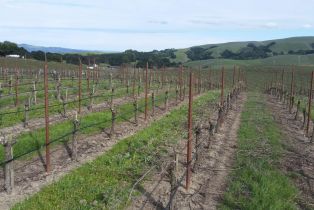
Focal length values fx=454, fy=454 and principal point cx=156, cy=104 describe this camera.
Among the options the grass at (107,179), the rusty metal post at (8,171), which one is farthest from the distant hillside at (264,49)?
the rusty metal post at (8,171)

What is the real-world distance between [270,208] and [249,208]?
0.36 m

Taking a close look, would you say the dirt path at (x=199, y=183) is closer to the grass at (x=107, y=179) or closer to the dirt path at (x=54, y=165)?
the grass at (x=107, y=179)

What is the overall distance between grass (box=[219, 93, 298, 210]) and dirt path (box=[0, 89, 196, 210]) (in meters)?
3.53

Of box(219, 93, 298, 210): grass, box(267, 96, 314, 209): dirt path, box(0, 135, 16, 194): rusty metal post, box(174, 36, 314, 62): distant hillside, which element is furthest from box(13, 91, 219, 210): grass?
box(174, 36, 314, 62): distant hillside

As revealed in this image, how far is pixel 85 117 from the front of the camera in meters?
16.3

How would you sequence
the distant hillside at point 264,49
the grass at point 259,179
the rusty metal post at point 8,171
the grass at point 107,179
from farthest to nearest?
the distant hillside at point 264,49
the rusty metal post at point 8,171
the grass at point 259,179
the grass at point 107,179

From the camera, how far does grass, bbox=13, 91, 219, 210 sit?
800 centimetres

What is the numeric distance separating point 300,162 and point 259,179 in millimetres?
2346

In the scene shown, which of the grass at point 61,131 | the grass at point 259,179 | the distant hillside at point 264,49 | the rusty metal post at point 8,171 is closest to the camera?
the grass at point 259,179

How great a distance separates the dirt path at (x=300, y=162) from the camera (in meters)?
8.95

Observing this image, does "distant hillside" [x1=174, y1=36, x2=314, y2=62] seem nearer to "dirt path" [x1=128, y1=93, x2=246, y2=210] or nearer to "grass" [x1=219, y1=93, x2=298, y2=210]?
"grass" [x1=219, y1=93, x2=298, y2=210]

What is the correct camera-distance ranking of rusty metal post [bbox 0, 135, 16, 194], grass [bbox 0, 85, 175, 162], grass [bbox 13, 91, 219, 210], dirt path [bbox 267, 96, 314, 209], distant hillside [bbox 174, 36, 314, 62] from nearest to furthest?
1. grass [bbox 13, 91, 219, 210]
2. rusty metal post [bbox 0, 135, 16, 194]
3. dirt path [bbox 267, 96, 314, 209]
4. grass [bbox 0, 85, 175, 162]
5. distant hillside [bbox 174, 36, 314, 62]

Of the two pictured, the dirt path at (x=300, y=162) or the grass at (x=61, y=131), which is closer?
the dirt path at (x=300, y=162)

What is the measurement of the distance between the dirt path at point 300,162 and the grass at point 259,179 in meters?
0.19
